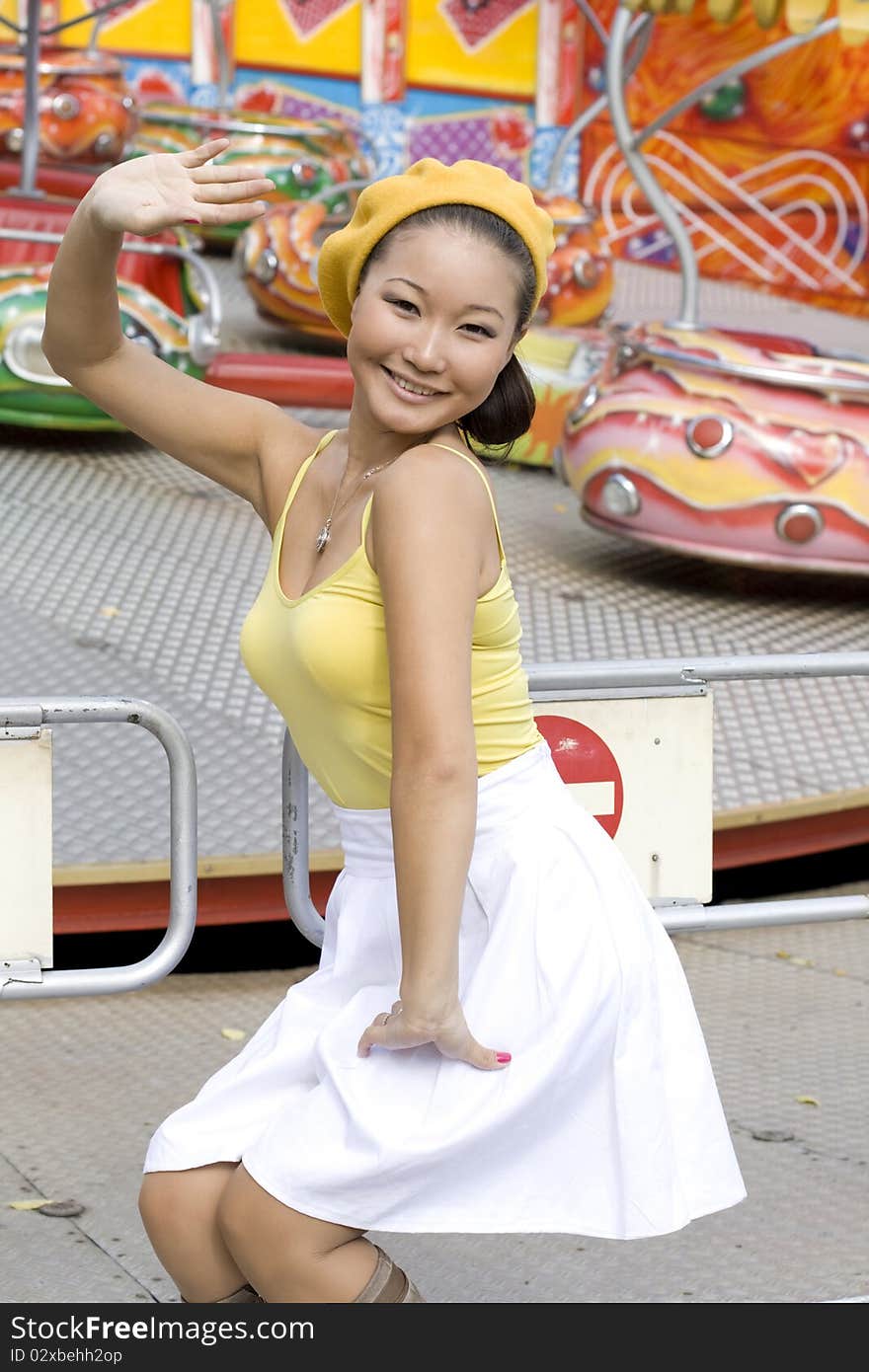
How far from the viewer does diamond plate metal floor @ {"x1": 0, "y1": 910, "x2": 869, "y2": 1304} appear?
7.23 feet

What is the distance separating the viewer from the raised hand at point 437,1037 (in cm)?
146

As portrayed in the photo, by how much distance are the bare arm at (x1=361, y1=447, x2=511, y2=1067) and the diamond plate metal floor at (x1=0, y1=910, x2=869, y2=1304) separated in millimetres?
854

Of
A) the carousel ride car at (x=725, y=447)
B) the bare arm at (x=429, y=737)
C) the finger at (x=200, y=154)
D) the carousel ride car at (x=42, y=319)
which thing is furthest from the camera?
the carousel ride car at (x=42, y=319)

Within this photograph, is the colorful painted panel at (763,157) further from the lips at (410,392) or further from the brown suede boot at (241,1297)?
the brown suede boot at (241,1297)

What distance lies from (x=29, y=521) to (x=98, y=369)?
114 inches

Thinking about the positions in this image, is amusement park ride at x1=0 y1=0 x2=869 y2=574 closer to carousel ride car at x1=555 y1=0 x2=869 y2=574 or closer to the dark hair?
carousel ride car at x1=555 y1=0 x2=869 y2=574

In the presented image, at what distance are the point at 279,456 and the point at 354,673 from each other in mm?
314

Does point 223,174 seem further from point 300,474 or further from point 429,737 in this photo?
point 429,737

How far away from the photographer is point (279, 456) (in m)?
1.74

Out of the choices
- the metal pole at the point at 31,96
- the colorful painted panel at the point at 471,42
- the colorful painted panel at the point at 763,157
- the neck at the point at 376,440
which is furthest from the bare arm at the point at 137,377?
the colorful painted panel at the point at 471,42

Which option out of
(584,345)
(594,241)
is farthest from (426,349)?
(594,241)

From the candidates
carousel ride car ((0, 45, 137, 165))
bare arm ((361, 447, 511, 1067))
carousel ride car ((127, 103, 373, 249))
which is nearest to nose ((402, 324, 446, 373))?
bare arm ((361, 447, 511, 1067))

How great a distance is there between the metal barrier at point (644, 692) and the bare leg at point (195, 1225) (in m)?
0.51

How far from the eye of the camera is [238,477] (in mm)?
1790
